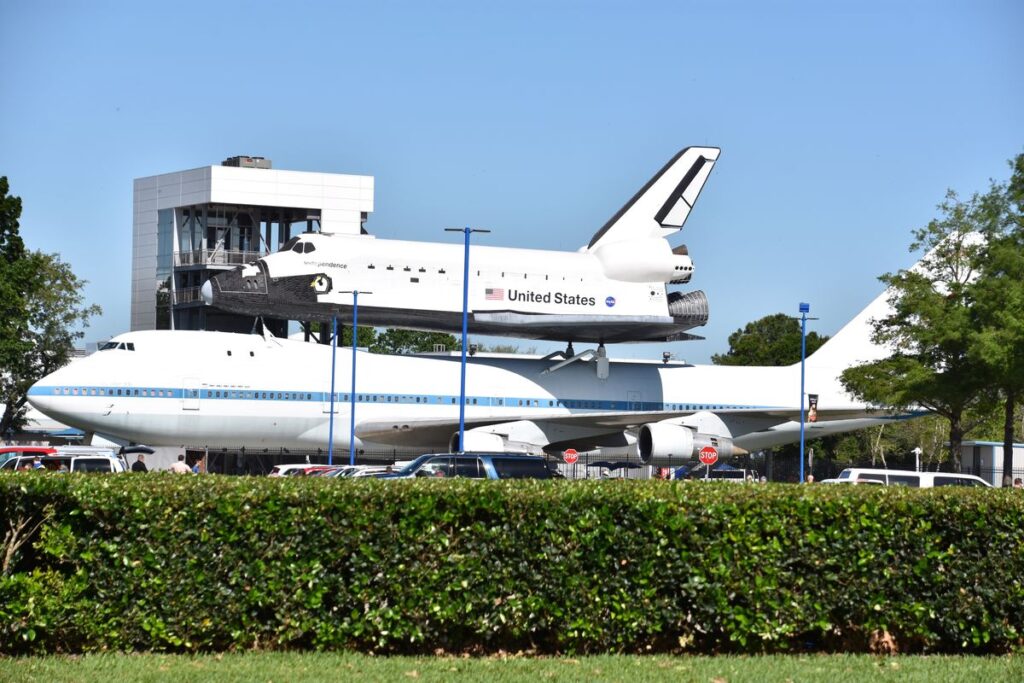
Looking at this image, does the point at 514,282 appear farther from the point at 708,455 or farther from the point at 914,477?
the point at 914,477

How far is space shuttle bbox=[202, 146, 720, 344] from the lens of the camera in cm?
4919

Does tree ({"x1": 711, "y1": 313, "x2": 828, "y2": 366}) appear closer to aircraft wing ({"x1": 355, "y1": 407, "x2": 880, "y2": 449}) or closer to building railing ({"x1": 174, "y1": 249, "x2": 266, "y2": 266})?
building railing ({"x1": 174, "y1": 249, "x2": 266, "y2": 266})

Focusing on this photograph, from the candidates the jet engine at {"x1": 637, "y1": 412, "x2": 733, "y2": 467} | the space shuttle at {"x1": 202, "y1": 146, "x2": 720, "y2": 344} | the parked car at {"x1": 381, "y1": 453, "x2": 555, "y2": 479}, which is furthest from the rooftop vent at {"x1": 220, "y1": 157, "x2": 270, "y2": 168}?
the parked car at {"x1": 381, "y1": 453, "x2": 555, "y2": 479}

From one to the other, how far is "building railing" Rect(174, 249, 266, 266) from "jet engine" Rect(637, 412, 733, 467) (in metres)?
36.4

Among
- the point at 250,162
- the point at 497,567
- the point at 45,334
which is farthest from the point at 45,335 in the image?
the point at 497,567

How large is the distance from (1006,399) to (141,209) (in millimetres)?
53386

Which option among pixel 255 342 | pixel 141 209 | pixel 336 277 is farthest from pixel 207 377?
pixel 141 209

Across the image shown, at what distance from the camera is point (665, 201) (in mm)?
54281

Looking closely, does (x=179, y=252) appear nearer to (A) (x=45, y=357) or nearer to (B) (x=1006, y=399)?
(A) (x=45, y=357)

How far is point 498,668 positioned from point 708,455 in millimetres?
31151

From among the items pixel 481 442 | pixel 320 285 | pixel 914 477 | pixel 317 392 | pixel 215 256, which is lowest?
pixel 914 477

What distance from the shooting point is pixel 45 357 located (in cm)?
7956

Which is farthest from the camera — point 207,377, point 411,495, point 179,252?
point 179,252

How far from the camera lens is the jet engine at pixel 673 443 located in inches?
1726
